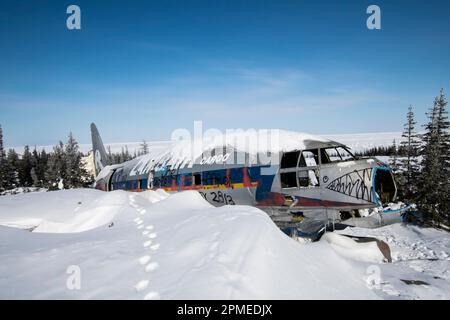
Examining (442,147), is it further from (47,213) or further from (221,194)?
(47,213)

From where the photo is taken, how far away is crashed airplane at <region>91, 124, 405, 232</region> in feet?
28.7

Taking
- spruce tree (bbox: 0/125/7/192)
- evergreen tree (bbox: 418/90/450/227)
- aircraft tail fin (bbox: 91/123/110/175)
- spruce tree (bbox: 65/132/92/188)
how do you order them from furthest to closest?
spruce tree (bbox: 0/125/7/192) < spruce tree (bbox: 65/132/92/188) < aircraft tail fin (bbox: 91/123/110/175) < evergreen tree (bbox: 418/90/450/227)

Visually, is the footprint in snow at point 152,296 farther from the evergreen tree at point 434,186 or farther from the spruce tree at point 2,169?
the spruce tree at point 2,169

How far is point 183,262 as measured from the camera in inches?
162

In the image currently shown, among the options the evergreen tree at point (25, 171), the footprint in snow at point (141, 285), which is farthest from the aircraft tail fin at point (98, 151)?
the evergreen tree at point (25, 171)

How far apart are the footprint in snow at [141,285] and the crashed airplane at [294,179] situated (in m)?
7.03

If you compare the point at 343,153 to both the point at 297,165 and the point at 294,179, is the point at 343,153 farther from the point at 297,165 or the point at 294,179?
the point at 294,179

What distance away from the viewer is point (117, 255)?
4543 millimetres

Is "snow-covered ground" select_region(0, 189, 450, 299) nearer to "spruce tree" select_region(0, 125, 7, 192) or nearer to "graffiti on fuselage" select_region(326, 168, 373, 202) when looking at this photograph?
"graffiti on fuselage" select_region(326, 168, 373, 202)

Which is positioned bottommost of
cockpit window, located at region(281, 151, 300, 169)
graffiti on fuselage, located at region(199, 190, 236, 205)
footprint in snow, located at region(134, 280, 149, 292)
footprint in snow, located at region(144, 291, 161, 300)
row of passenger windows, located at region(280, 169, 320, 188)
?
graffiti on fuselage, located at region(199, 190, 236, 205)

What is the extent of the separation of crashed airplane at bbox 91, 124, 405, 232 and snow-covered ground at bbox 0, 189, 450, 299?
144cm

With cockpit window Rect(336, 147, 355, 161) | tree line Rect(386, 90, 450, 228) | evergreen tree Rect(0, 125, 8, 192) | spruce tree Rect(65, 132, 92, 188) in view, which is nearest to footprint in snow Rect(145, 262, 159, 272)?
→ cockpit window Rect(336, 147, 355, 161)
